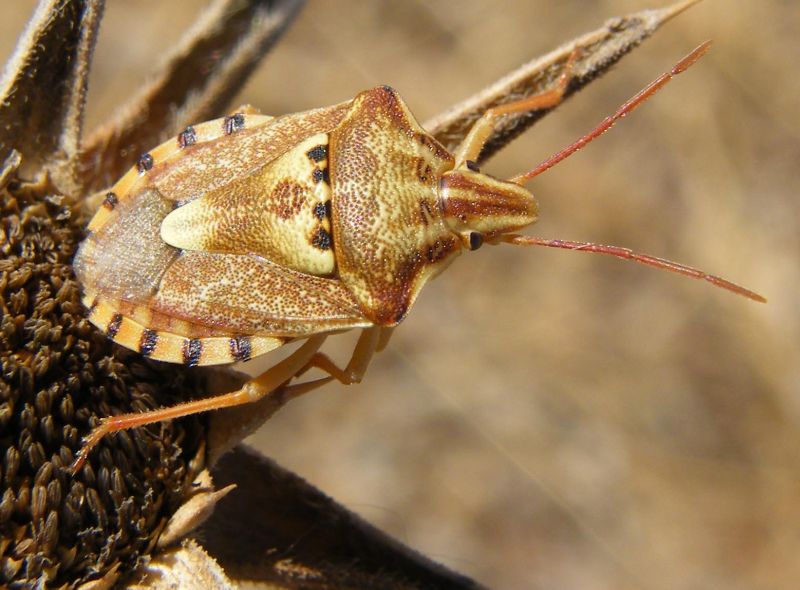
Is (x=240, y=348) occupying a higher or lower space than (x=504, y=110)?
lower

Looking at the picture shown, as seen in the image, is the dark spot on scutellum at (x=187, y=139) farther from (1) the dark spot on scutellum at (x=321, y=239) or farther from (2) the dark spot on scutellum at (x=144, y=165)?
(1) the dark spot on scutellum at (x=321, y=239)

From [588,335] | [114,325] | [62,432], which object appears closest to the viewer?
[62,432]

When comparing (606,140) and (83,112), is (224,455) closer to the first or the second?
(83,112)

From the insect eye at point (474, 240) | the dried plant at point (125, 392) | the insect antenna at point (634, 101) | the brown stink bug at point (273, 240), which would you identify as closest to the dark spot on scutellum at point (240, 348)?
the brown stink bug at point (273, 240)

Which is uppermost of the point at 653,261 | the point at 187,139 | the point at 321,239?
the point at 187,139

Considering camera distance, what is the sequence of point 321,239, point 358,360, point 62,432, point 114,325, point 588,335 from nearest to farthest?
point 62,432
point 114,325
point 321,239
point 358,360
point 588,335

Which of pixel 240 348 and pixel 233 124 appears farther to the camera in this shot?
pixel 233 124

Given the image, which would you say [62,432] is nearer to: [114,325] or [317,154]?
[114,325]

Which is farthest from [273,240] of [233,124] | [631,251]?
[631,251]
